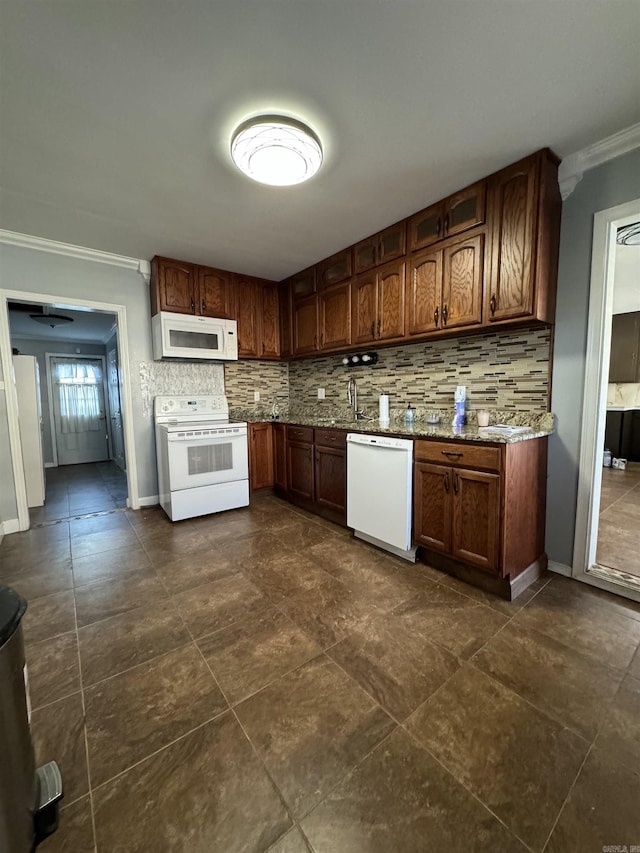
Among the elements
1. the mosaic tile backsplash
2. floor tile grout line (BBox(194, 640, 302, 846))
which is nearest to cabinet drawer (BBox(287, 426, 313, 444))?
the mosaic tile backsplash

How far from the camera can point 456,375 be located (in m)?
Answer: 2.70

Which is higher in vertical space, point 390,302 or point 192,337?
point 390,302

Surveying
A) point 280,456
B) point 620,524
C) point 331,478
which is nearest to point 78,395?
point 280,456

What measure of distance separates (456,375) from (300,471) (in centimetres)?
171

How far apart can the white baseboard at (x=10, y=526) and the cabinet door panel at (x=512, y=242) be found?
13.2 ft

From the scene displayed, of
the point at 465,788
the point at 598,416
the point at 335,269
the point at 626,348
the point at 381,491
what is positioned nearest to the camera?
the point at 465,788

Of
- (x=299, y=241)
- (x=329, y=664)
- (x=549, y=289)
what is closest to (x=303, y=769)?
(x=329, y=664)

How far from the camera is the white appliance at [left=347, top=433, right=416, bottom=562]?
231 centimetres

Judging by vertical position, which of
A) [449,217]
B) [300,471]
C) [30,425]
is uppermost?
[449,217]

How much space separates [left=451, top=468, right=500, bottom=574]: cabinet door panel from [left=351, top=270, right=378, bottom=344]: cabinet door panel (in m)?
1.49

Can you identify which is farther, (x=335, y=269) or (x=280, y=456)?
(x=280, y=456)

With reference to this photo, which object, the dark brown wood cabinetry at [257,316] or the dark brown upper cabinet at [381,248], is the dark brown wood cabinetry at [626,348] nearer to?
the dark brown upper cabinet at [381,248]

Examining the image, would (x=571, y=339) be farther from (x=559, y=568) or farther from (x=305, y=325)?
(x=305, y=325)

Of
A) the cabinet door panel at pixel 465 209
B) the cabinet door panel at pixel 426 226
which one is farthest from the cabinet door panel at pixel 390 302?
the cabinet door panel at pixel 465 209
